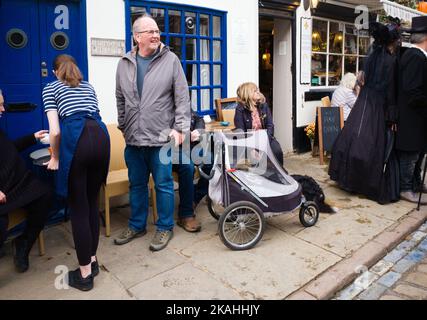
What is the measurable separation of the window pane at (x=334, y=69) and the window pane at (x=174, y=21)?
395 cm

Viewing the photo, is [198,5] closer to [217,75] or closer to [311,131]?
[217,75]

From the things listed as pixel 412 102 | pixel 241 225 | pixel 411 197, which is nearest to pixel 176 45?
pixel 241 225

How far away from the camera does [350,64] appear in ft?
28.5

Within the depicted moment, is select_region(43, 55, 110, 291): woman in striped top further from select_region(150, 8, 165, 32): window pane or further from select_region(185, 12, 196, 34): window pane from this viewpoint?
select_region(185, 12, 196, 34): window pane

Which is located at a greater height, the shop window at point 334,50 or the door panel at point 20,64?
the shop window at point 334,50

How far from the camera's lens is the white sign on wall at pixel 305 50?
7095mm

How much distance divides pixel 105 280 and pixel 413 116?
3893 millimetres

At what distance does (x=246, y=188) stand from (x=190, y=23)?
115 inches

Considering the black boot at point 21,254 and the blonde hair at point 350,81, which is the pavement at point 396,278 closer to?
the black boot at point 21,254

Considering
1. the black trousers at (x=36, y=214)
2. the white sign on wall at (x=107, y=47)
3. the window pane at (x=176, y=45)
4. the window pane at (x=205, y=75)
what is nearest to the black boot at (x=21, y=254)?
the black trousers at (x=36, y=214)

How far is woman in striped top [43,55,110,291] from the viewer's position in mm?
2711

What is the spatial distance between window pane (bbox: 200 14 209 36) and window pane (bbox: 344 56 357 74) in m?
4.06

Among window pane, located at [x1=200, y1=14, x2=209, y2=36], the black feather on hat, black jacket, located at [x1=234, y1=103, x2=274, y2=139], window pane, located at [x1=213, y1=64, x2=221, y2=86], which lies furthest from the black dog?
window pane, located at [x1=200, y1=14, x2=209, y2=36]

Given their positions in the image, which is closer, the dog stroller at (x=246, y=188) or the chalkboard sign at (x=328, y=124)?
the dog stroller at (x=246, y=188)
